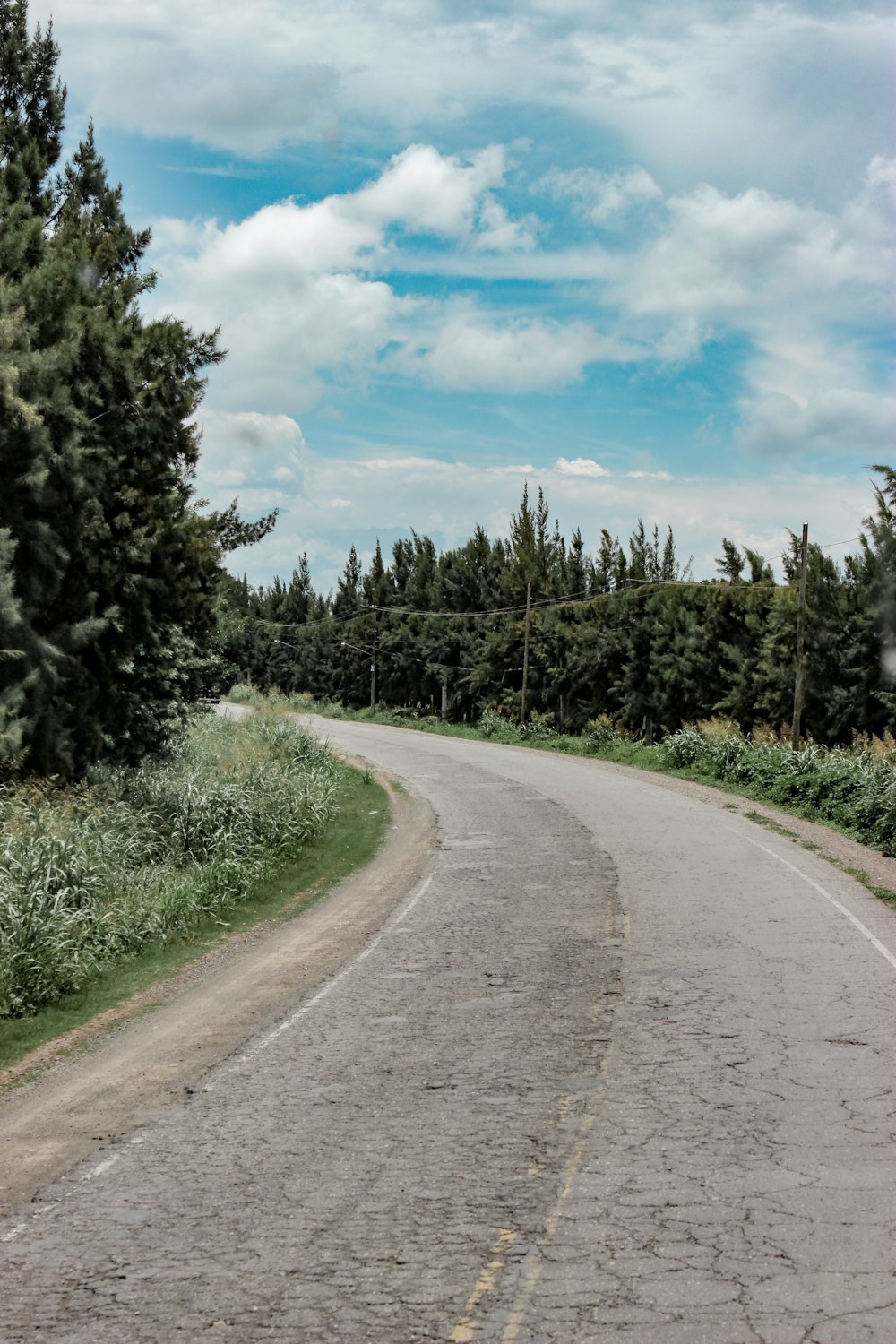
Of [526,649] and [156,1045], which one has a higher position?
[526,649]

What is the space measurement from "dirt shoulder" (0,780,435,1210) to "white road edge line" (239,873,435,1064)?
0.38 ft

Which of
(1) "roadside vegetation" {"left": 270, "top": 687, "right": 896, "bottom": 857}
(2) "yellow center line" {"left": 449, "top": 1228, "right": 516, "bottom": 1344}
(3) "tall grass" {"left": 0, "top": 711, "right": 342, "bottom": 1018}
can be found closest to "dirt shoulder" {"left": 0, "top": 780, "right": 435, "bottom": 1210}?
(3) "tall grass" {"left": 0, "top": 711, "right": 342, "bottom": 1018}

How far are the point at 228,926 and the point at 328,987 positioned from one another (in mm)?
3419

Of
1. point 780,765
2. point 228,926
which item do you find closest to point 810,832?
point 780,765

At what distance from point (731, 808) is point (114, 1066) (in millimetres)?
19087

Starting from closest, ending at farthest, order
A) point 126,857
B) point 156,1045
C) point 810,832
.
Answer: point 156,1045 → point 126,857 → point 810,832

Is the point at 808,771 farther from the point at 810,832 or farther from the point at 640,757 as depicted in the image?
the point at 640,757

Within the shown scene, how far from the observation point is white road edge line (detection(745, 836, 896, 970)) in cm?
1133

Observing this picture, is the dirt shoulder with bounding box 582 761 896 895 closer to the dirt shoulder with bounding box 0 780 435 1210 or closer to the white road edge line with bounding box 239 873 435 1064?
the white road edge line with bounding box 239 873 435 1064

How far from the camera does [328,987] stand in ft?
33.4

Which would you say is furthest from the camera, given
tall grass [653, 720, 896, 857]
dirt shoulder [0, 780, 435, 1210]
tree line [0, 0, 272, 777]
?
tall grass [653, 720, 896, 857]

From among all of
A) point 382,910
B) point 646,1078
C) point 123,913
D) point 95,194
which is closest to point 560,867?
point 382,910

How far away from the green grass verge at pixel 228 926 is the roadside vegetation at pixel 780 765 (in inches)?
354

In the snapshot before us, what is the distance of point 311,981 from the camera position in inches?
413
